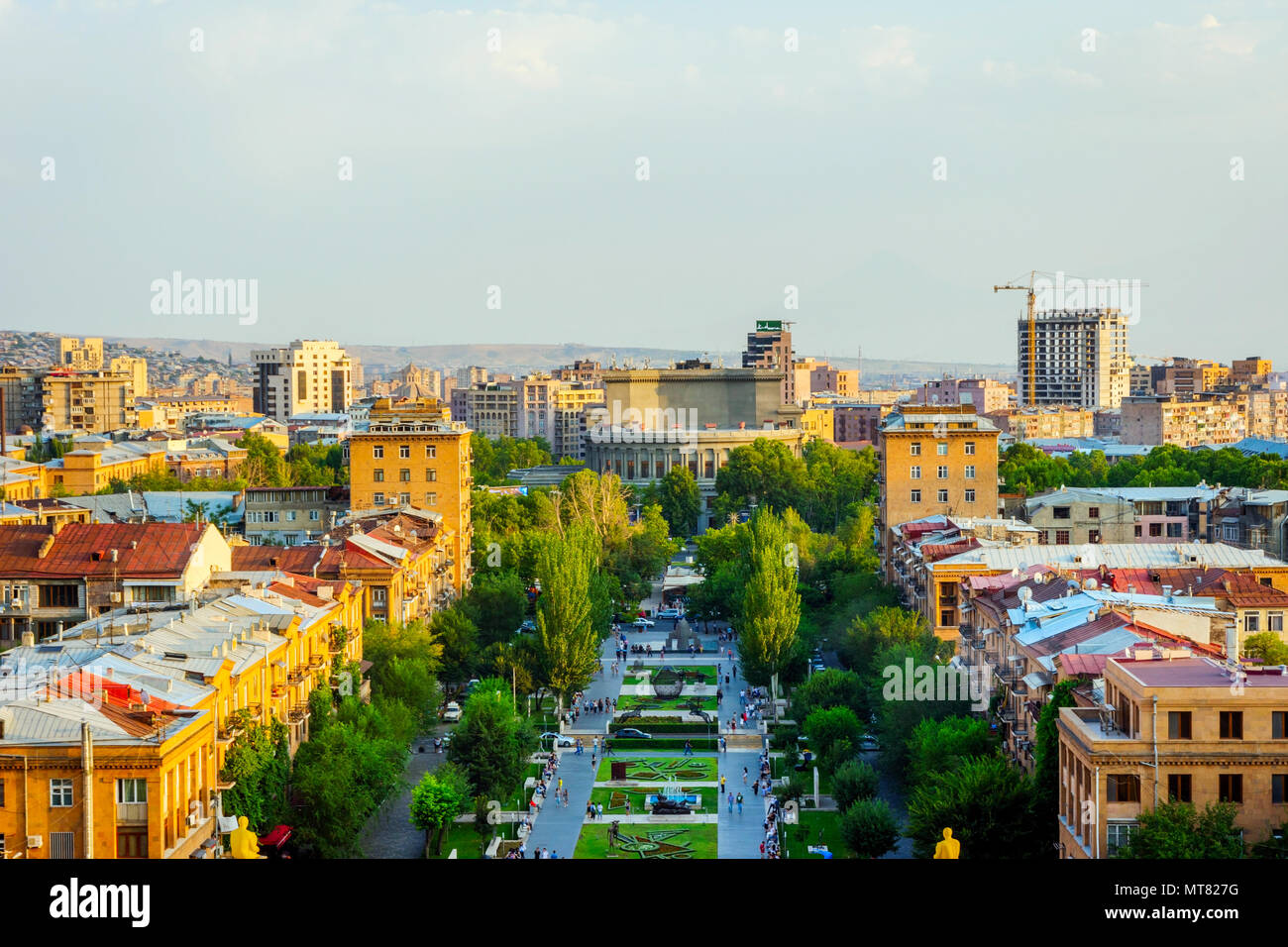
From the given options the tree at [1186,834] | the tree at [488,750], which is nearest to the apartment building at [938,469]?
the tree at [488,750]

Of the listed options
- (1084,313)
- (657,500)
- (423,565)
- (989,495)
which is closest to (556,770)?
(423,565)

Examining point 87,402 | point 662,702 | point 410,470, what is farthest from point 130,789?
point 87,402

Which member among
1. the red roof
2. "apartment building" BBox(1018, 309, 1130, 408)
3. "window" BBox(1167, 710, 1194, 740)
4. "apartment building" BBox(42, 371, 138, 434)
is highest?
"apartment building" BBox(1018, 309, 1130, 408)

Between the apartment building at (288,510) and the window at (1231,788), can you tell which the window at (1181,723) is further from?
the apartment building at (288,510)

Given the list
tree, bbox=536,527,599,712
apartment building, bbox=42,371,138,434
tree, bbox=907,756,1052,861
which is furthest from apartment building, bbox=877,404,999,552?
apartment building, bbox=42,371,138,434

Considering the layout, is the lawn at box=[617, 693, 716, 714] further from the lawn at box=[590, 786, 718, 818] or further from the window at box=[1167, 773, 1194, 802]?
the window at box=[1167, 773, 1194, 802]

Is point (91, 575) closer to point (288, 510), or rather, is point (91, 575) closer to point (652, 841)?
point (652, 841)
